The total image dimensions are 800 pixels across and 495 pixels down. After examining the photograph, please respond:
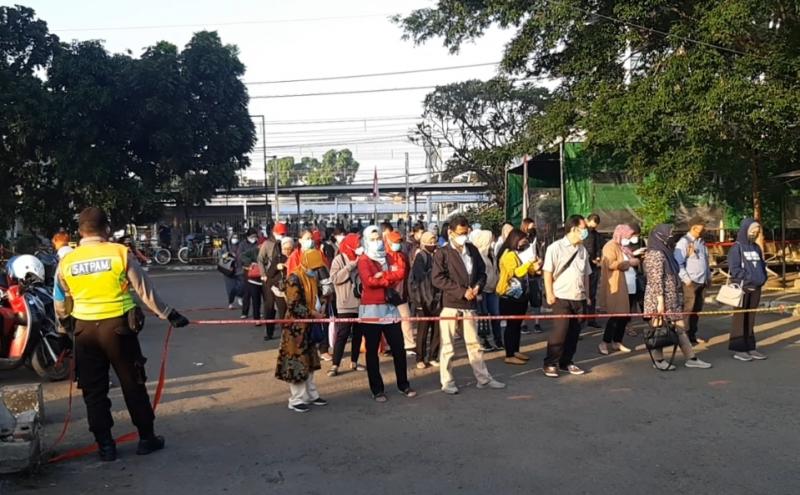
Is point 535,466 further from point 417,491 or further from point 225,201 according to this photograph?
point 225,201

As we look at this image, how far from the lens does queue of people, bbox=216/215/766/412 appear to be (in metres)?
6.86

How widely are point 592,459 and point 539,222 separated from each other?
45.9 feet

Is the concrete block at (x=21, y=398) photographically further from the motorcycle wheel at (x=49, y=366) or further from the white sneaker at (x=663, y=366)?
the white sneaker at (x=663, y=366)

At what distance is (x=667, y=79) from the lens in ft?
38.8

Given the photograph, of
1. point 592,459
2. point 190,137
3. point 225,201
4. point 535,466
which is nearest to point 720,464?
point 592,459

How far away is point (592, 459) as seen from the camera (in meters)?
5.05

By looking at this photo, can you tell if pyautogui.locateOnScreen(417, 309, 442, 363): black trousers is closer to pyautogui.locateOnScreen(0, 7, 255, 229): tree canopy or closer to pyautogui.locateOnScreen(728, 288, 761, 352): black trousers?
pyautogui.locateOnScreen(728, 288, 761, 352): black trousers

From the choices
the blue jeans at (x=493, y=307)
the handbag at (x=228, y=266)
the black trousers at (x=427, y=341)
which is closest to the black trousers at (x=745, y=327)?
the blue jeans at (x=493, y=307)

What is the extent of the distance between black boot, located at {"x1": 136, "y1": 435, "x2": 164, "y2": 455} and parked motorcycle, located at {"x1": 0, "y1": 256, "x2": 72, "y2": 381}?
2.54 m

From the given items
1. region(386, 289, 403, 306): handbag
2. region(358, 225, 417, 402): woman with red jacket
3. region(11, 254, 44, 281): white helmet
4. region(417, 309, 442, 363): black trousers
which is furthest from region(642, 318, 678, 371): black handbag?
region(11, 254, 44, 281): white helmet

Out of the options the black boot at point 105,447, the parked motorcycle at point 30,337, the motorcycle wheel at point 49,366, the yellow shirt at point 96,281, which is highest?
the yellow shirt at point 96,281

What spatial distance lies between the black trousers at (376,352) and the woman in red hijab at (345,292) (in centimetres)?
115

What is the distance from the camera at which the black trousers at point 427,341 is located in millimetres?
8438

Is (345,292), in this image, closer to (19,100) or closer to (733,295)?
(733,295)
